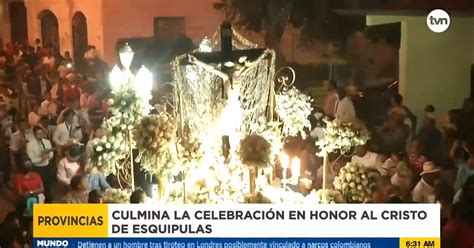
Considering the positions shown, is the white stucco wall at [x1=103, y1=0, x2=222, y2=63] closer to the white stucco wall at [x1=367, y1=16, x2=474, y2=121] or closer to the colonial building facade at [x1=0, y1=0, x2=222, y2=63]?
the colonial building facade at [x1=0, y1=0, x2=222, y2=63]

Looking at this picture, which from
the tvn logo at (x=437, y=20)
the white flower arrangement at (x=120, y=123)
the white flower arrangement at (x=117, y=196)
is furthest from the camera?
the tvn logo at (x=437, y=20)

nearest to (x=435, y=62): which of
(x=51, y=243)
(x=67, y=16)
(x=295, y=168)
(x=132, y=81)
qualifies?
(x=295, y=168)

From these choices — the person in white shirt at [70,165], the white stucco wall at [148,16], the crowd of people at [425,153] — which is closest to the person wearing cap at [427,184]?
the crowd of people at [425,153]

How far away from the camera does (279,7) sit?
2301mm

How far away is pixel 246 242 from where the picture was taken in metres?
2.07

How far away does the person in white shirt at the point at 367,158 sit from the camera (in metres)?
2.22

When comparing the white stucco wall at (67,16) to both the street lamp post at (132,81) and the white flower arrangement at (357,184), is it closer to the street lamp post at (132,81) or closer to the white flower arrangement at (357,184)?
the street lamp post at (132,81)

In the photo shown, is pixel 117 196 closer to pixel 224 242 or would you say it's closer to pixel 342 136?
pixel 224 242

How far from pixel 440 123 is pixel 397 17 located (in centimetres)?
35

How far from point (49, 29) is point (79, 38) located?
3.8 inches

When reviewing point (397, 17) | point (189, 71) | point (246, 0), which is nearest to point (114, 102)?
point (189, 71)

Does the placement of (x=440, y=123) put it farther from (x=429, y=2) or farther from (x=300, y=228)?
(x=300, y=228)

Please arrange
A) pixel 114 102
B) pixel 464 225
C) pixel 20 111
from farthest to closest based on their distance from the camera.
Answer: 1. pixel 20 111
2. pixel 464 225
3. pixel 114 102

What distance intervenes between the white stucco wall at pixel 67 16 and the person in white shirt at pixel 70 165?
317 millimetres
